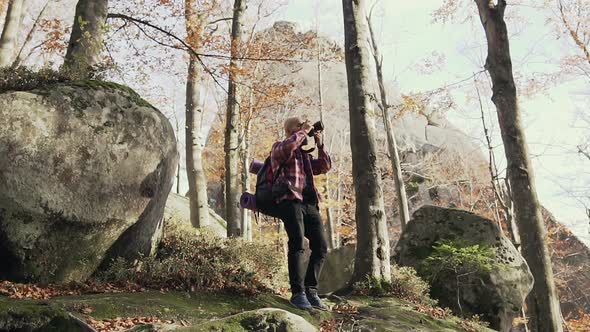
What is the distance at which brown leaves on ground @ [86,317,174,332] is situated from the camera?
3.39m

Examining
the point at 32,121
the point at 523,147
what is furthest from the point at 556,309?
the point at 32,121

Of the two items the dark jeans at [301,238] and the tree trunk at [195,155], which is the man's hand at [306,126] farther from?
the tree trunk at [195,155]

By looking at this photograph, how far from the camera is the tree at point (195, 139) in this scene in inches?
453

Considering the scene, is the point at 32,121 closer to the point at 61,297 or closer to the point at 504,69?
the point at 61,297

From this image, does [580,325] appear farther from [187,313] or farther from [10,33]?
[10,33]

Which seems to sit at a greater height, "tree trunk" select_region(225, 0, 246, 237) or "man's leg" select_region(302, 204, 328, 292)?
"tree trunk" select_region(225, 0, 246, 237)

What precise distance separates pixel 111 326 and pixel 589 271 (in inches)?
1051

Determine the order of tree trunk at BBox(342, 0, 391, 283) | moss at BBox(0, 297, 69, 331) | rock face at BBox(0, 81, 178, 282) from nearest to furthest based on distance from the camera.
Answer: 1. moss at BBox(0, 297, 69, 331)
2. rock face at BBox(0, 81, 178, 282)
3. tree trunk at BBox(342, 0, 391, 283)

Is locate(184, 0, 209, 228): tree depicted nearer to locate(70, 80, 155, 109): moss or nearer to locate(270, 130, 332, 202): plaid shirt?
locate(70, 80, 155, 109): moss

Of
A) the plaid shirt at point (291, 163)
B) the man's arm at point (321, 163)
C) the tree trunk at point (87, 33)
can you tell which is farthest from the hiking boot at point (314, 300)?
the tree trunk at point (87, 33)

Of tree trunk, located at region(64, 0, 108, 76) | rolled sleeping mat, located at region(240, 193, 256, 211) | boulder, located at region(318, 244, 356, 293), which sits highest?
tree trunk, located at region(64, 0, 108, 76)

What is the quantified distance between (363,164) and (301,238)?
2858 millimetres

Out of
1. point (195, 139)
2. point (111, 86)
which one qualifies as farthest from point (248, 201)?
point (195, 139)

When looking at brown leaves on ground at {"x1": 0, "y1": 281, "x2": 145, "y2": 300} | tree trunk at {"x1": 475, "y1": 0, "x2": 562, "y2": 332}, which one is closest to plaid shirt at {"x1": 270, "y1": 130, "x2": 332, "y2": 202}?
brown leaves on ground at {"x1": 0, "y1": 281, "x2": 145, "y2": 300}
